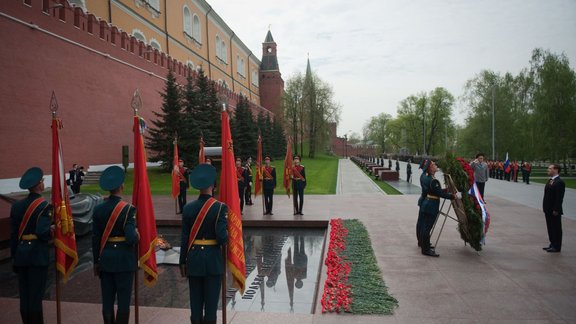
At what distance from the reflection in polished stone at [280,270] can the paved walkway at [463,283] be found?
0.24 m

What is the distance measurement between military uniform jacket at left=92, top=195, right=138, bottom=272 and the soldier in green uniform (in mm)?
5103

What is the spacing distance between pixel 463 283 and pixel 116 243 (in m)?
4.65

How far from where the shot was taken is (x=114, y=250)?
12.9 feet

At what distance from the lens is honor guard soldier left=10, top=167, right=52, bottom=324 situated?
4.16 m

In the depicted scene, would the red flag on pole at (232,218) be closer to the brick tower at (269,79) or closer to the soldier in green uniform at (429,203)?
the soldier in green uniform at (429,203)

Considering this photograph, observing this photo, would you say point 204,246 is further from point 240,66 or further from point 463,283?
point 240,66

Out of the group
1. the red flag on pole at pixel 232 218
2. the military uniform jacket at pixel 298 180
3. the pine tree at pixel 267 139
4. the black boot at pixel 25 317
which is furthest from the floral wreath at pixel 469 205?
the pine tree at pixel 267 139

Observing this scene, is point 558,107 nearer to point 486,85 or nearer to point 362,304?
point 486,85

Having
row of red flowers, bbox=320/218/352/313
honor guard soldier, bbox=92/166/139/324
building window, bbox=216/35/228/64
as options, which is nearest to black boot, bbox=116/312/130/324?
honor guard soldier, bbox=92/166/139/324

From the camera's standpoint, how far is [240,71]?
61219 millimetres

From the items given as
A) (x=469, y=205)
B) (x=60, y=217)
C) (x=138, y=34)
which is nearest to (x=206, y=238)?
(x=60, y=217)

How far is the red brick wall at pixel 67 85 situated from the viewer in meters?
17.4

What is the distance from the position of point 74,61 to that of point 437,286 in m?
22.2

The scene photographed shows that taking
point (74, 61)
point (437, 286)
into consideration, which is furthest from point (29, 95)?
point (437, 286)
